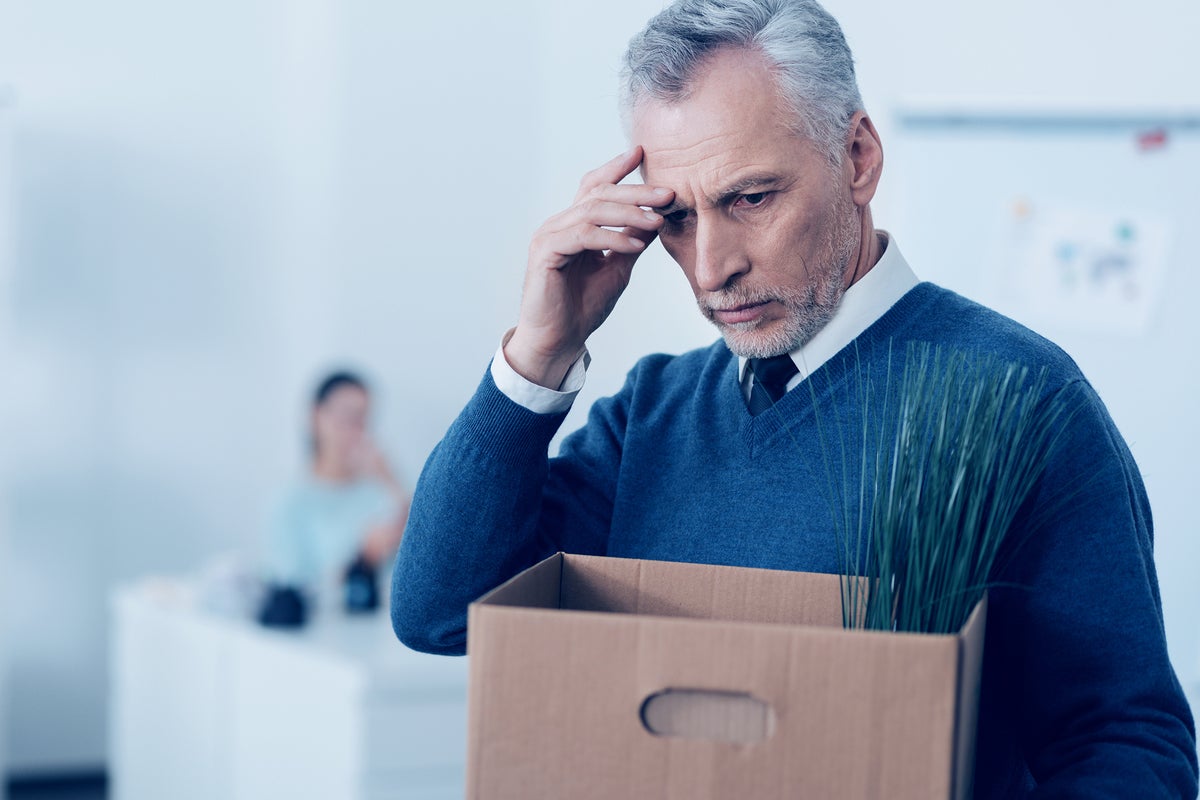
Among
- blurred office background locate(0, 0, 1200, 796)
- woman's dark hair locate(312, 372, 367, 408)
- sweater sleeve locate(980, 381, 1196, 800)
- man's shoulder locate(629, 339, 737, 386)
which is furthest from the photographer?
blurred office background locate(0, 0, 1200, 796)

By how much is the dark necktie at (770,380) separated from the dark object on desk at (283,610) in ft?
6.50

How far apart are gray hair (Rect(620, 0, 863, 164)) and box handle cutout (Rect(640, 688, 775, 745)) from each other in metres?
0.60

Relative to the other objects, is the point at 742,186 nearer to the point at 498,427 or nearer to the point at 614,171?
the point at 614,171

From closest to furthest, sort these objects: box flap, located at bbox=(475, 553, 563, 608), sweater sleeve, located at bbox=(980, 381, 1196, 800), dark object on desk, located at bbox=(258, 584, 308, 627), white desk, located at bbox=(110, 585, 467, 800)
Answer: box flap, located at bbox=(475, 553, 563, 608) < sweater sleeve, located at bbox=(980, 381, 1196, 800) < white desk, located at bbox=(110, 585, 467, 800) < dark object on desk, located at bbox=(258, 584, 308, 627)

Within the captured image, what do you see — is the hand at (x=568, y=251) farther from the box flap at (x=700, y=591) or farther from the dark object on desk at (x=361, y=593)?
the dark object on desk at (x=361, y=593)

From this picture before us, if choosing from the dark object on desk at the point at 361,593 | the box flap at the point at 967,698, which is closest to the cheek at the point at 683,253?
the box flap at the point at 967,698

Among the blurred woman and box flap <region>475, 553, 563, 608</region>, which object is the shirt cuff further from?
the blurred woman

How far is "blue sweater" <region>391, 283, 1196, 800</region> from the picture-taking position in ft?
3.03

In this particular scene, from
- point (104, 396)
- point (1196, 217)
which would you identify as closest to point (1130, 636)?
point (1196, 217)

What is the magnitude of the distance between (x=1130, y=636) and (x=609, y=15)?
11.2 ft

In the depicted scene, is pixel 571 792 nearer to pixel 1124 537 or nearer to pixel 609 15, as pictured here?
pixel 1124 537

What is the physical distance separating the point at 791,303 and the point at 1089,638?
1.31 feet

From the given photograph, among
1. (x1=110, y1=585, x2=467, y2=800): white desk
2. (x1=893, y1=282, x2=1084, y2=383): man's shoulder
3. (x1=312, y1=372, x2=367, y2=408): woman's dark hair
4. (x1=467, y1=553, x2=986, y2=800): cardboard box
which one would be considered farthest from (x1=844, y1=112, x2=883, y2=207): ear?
(x1=312, y1=372, x2=367, y2=408): woman's dark hair

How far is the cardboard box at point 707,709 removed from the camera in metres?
0.68
